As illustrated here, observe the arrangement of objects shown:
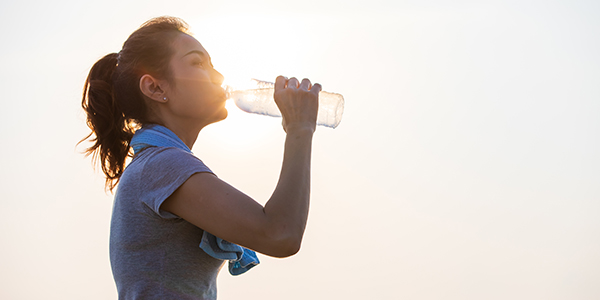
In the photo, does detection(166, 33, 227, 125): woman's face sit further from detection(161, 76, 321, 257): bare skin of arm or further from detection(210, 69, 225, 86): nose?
detection(161, 76, 321, 257): bare skin of arm

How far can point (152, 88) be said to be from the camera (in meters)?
1.81

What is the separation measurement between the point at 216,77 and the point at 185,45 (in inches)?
6.2

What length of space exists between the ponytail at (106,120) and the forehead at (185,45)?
0.25 meters

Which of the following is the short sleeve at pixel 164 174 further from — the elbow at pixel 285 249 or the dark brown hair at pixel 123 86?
the dark brown hair at pixel 123 86

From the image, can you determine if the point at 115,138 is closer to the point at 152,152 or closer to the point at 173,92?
the point at 173,92

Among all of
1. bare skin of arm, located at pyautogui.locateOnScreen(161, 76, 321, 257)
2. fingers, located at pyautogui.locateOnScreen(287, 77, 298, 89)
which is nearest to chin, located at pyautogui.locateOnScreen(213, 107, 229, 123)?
fingers, located at pyautogui.locateOnScreen(287, 77, 298, 89)

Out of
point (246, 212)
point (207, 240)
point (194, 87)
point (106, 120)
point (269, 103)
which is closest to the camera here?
point (246, 212)

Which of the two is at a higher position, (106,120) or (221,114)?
(221,114)

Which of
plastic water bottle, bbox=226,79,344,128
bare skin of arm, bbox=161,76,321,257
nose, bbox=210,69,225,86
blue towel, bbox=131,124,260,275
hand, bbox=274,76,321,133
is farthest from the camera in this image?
plastic water bottle, bbox=226,79,344,128

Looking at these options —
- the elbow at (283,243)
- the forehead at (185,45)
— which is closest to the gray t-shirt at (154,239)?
the elbow at (283,243)

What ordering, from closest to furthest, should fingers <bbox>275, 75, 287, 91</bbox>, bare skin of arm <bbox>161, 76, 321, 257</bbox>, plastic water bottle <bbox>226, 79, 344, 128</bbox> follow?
bare skin of arm <bbox>161, 76, 321, 257</bbox> < fingers <bbox>275, 75, 287, 91</bbox> < plastic water bottle <bbox>226, 79, 344, 128</bbox>

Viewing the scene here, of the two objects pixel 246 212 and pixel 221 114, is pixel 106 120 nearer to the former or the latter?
pixel 221 114

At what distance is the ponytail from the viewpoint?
A: 1923mm

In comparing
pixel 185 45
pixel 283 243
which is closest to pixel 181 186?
pixel 283 243
